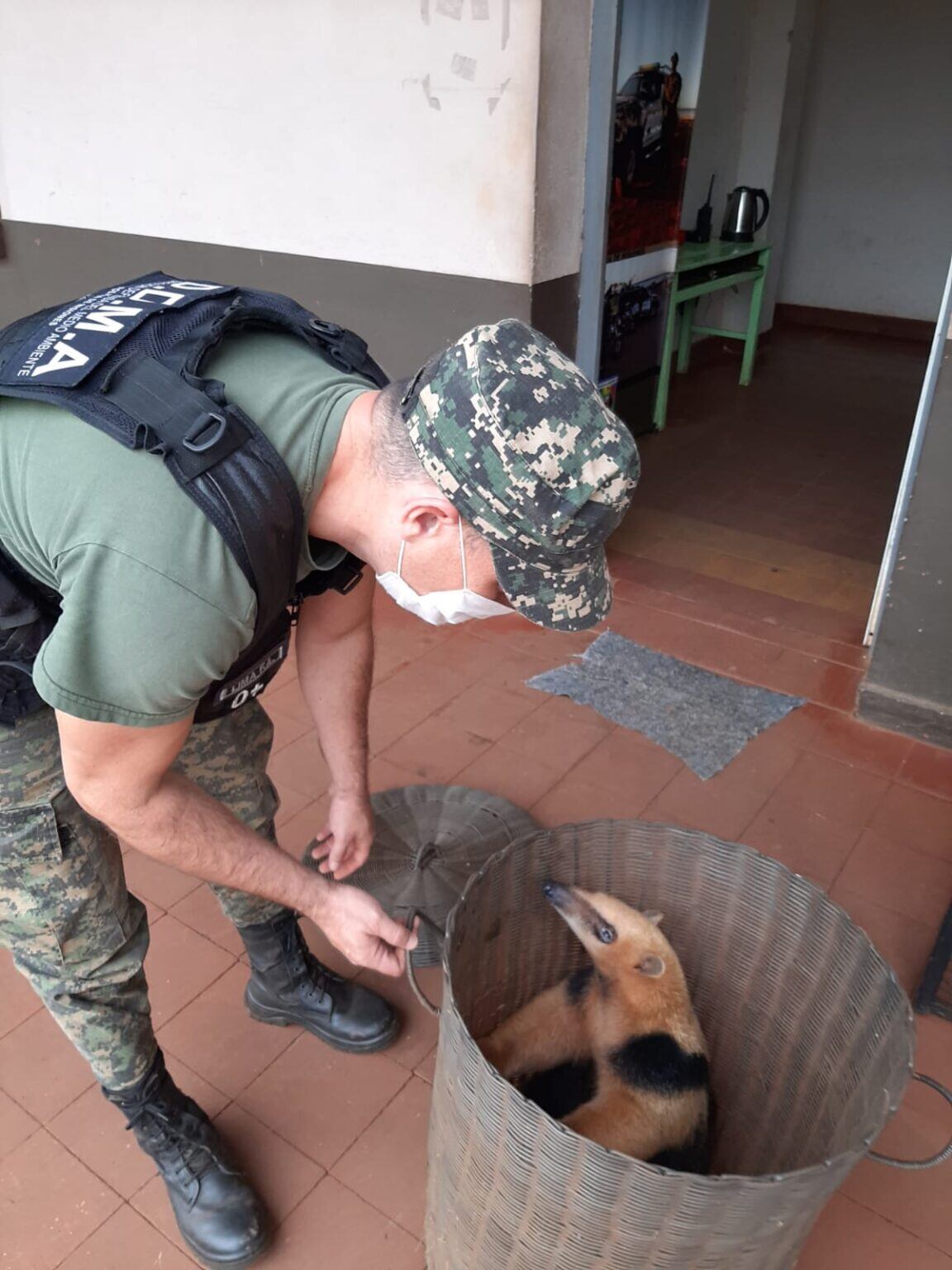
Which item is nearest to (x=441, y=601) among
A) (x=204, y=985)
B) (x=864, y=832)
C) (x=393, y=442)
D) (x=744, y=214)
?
(x=393, y=442)

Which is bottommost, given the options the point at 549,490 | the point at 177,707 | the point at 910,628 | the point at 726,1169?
the point at 726,1169

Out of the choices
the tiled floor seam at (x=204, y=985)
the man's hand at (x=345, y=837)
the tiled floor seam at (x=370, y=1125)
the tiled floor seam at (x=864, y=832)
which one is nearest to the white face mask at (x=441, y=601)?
the man's hand at (x=345, y=837)

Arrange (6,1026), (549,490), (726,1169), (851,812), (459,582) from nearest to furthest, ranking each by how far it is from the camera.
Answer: (549,490)
(459,582)
(726,1169)
(6,1026)
(851,812)

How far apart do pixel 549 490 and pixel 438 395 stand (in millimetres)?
170

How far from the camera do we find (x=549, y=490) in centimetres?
105

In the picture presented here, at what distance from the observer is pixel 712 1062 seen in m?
1.73

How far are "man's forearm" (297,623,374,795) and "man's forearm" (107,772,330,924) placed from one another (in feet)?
1.16

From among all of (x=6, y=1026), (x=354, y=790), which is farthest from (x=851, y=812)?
(x=6, y=1026)

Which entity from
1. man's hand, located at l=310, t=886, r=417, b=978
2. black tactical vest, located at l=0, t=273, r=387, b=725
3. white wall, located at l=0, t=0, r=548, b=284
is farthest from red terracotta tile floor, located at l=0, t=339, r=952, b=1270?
white wall, located at l=0, t=0, r=548, b=284

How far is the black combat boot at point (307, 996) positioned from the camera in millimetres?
1831

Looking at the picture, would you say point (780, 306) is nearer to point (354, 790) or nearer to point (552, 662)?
point (552, 662)

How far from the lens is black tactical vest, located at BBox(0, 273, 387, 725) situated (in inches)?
39.6

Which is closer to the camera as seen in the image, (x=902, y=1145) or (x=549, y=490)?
(x=549, y=490)

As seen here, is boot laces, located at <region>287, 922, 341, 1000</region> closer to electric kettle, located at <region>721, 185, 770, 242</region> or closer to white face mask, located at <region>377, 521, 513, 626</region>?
white face mask, located at <region>377, 521, 513, 626</region>
